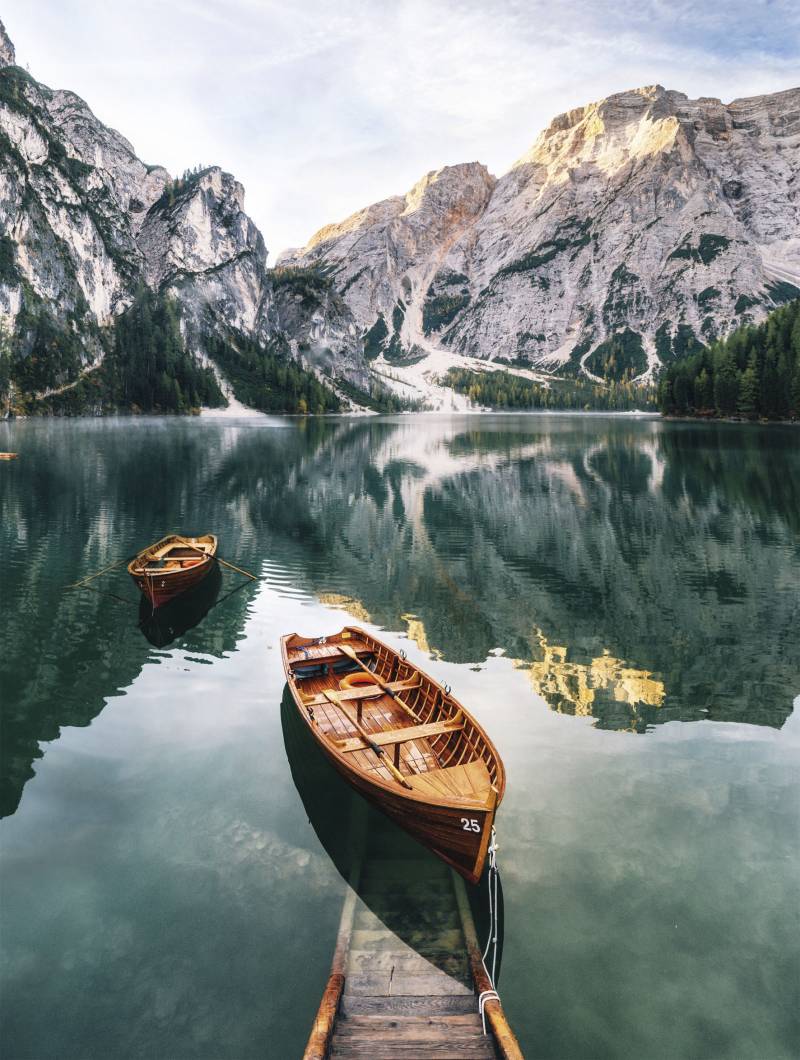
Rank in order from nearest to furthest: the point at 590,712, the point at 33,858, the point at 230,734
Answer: the point at 33,858, the point at 230,734, the point at 590,712

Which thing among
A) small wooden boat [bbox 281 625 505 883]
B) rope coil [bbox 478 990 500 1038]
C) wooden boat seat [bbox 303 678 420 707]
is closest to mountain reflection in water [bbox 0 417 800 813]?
small wooden boat [bbox 281 625 505 883]

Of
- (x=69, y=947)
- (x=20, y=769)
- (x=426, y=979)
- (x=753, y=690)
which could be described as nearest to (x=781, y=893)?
(x=426, y=979)

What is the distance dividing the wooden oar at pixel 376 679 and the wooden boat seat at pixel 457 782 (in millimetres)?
3269

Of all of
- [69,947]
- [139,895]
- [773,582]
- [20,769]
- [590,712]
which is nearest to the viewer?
[69,947]

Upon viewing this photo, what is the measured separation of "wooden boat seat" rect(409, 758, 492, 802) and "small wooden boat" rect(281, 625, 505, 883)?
0.02 meters

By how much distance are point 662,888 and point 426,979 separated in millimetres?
5414

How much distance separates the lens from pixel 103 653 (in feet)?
80.4

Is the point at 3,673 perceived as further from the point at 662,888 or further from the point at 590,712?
the point at 662,888

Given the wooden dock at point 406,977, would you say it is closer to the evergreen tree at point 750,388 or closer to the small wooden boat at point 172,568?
the small wooden boat at point 172,568

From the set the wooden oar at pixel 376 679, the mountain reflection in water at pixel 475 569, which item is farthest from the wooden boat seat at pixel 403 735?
the mountain reflection in water at pixel 475 569

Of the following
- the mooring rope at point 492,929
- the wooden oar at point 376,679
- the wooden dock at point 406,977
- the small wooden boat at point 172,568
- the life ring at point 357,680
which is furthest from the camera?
the small wooden boat at point 172,568

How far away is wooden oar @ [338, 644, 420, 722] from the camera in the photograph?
55.2ft

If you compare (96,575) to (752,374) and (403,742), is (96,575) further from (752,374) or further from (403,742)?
(752,374)

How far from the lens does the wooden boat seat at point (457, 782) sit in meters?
12.2
